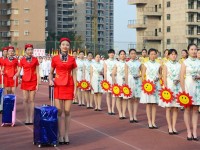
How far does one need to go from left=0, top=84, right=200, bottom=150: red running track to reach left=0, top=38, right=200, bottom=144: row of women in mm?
361

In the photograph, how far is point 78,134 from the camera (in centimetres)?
1159

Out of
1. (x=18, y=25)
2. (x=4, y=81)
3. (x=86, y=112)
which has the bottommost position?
(x=86, y=112)

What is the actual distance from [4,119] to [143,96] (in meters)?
3.70

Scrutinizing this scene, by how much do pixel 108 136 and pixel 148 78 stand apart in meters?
2.33

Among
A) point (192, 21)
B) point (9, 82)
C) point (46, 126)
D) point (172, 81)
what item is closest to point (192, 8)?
point (192, 21)

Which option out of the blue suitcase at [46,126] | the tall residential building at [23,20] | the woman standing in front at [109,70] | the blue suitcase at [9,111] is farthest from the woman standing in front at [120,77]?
the tall residential building at [23,20]

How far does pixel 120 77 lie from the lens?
1500 centimetres

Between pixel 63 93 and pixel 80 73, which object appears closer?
pixel 63 93

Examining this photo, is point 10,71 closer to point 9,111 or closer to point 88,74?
point 9,111

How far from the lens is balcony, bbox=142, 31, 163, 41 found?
70250 millimetres

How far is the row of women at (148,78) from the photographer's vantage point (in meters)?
10.9

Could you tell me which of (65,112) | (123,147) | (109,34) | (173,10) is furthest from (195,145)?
(109,34)

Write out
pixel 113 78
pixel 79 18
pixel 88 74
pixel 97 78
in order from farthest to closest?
1. pixel 79 18
2. pixel 88 74
3. pixel 97 78
4. pixel 113 78

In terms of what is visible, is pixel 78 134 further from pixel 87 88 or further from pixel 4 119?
pixel 87 88
